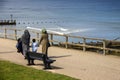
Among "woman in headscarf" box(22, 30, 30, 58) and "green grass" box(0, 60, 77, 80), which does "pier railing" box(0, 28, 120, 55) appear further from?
"green grass" box(0, 60, 77, 80)

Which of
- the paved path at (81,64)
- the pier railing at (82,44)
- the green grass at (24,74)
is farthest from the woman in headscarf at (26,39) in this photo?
the pier railing at (82,44)

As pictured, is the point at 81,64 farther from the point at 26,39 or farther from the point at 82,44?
the point at 82,44

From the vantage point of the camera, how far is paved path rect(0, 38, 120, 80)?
1393cm

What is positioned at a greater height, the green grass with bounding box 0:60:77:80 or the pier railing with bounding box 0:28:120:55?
the pier railing with bounding box 0:28:120:55

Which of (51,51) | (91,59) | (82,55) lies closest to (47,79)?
(91,59)

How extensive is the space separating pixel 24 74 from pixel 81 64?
3.81 m

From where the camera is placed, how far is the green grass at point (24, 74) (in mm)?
12797

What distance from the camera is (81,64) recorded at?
1652 cm

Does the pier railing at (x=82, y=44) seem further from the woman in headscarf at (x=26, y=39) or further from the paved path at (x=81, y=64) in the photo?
the woman in headscarf at (x=26, y=39)

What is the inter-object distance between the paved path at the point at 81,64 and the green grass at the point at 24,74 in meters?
0.76

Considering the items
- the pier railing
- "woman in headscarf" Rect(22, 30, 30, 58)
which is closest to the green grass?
"woman in headscarf" Rect(22, 30, 30, 58)

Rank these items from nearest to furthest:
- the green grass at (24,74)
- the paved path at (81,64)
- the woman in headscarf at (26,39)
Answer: the green grass at (24,74), the paved path at (81,64), the woman in headscarf at (26,39)

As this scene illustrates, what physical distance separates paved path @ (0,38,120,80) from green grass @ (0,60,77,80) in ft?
2.49

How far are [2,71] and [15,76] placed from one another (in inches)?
44.4
